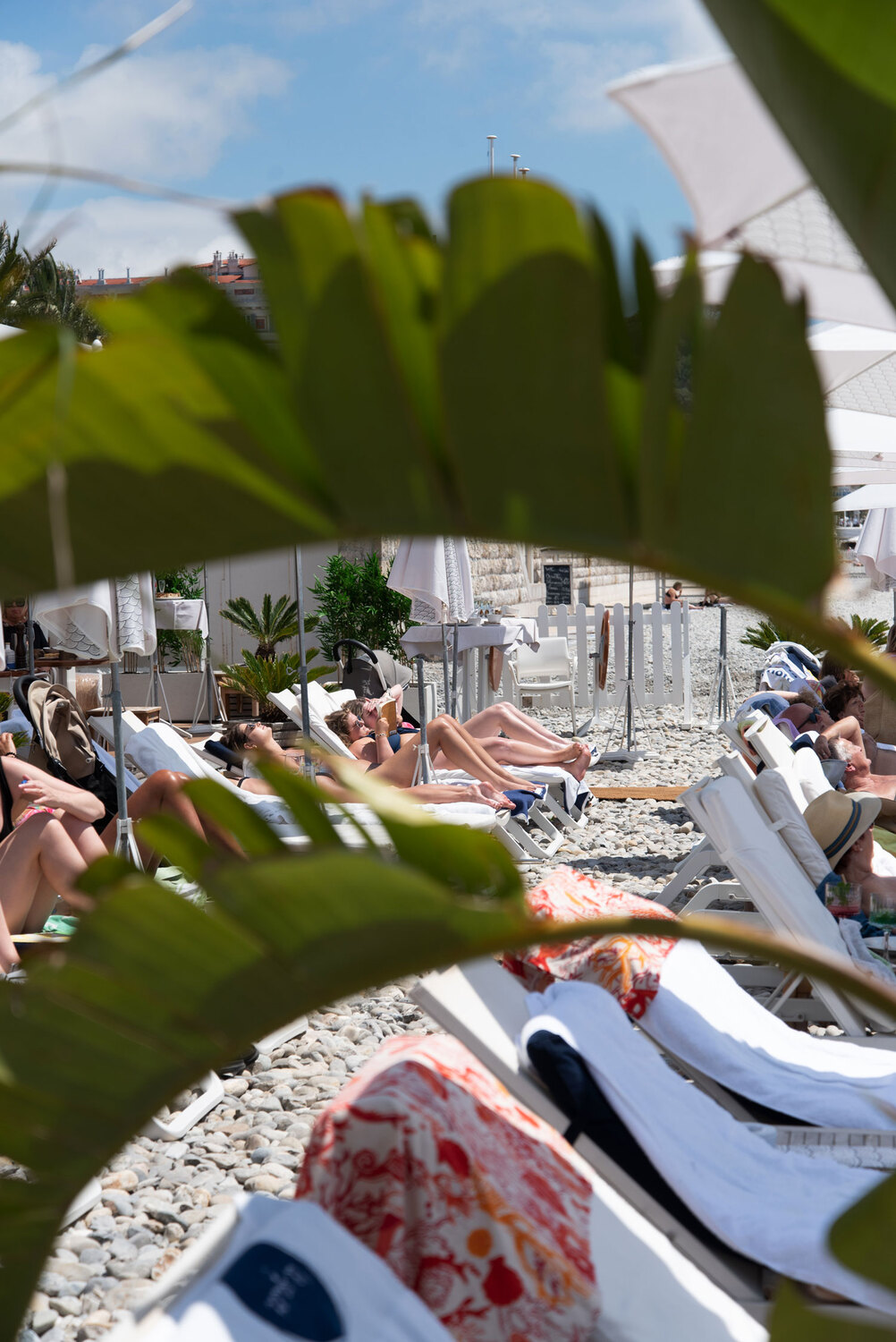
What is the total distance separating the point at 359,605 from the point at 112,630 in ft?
34.3

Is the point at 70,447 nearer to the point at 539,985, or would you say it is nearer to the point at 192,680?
the point at 539,985

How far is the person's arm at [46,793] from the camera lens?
4047 mm

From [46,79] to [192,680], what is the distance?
1127 centimetres

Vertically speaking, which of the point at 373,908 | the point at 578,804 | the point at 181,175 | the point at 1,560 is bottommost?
the point at 578,804

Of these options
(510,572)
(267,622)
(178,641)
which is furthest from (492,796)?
(510,572)

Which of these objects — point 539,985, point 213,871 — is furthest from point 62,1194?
point 539,985

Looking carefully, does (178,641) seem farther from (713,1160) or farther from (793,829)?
(713,1160)

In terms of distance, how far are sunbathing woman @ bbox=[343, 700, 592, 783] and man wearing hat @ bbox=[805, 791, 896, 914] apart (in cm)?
306

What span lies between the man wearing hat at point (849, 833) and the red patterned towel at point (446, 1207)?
10.2 feet

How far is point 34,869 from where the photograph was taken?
3.97m

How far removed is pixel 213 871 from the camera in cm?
73

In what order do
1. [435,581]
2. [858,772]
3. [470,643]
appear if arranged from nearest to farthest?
[858,772], [435,581], [470,643]

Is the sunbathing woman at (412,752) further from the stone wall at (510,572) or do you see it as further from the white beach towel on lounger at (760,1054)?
the stone wall at (510,572)

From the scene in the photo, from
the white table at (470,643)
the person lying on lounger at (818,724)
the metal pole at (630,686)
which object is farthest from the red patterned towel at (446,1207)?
the metal pole at (630,686)
